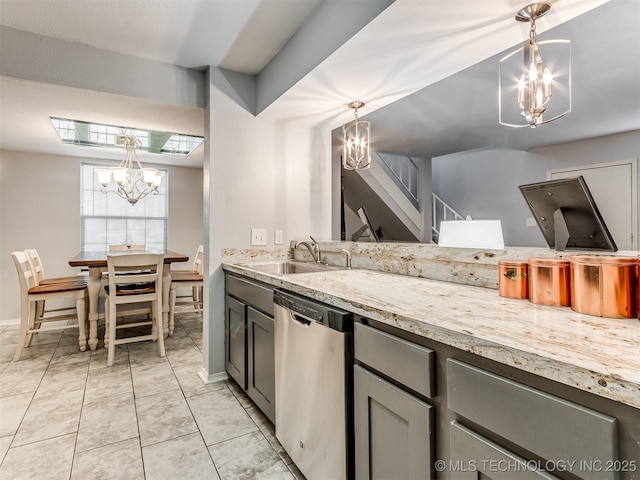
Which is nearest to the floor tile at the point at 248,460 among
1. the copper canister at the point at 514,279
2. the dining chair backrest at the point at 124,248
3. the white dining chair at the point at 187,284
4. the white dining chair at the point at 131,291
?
the copper canister at the point at 514,279

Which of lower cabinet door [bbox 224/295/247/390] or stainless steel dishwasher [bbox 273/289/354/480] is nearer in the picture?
stainless steel dishwasher [bbox 273/289/354/480]

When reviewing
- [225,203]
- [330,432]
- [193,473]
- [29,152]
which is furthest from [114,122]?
[330,432]

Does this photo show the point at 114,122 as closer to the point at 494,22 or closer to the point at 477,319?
the point at 494,22

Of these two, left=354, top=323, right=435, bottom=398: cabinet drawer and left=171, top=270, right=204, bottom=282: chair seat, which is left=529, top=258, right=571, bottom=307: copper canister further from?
left=171, top=270, right=204, bottom=282: chair seat

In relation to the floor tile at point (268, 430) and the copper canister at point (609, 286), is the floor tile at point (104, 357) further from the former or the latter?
the copper canister at point (609, 286)

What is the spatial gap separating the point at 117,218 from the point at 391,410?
5.10 meters

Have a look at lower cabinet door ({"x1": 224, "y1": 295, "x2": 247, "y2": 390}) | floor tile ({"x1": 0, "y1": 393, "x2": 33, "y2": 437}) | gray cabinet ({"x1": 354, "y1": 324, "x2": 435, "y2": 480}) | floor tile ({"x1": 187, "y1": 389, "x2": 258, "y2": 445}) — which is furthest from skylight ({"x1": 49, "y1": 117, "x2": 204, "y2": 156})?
gray cabinet ({"x1": 354, "y1": 324, "x2": 435, "y2": 480})

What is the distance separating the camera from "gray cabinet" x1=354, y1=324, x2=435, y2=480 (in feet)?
2.79

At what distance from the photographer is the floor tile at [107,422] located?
1.72 m

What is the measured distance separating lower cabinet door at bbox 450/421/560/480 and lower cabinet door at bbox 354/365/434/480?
0.07m

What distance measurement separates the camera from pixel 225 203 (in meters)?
2.43

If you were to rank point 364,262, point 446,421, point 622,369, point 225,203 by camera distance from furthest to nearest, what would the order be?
1. point 225,203
2. point 364,262
3. point 446,421
4. point 622,369

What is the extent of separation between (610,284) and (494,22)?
3.83 feet

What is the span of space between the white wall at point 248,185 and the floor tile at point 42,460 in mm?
892
